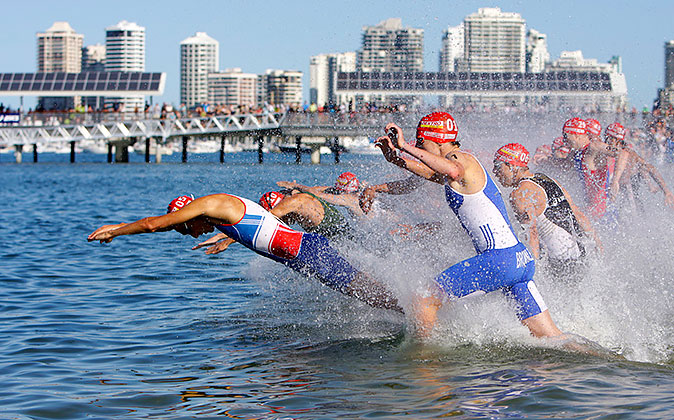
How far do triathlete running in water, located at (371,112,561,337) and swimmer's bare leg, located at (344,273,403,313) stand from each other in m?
0.89

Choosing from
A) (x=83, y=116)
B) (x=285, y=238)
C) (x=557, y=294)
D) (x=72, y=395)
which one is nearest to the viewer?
(x=72, y=395)

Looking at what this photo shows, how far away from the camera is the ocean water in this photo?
6.49 m

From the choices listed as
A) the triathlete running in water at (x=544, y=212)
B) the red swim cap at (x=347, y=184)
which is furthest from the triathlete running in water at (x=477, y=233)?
the red swim cap at (x=347, y=184)

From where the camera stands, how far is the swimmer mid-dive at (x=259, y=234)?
24.2 feet

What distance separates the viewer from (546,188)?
331 inches

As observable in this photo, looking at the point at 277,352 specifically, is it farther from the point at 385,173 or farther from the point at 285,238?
the point at 385,173

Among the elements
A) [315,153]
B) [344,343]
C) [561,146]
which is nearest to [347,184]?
[561,146]

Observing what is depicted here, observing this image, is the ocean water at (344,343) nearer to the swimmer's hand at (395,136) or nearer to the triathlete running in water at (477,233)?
the triathlete running in water at (477,233)

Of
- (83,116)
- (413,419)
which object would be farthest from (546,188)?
(83,116)

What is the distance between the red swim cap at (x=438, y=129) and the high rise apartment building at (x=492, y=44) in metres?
17.4

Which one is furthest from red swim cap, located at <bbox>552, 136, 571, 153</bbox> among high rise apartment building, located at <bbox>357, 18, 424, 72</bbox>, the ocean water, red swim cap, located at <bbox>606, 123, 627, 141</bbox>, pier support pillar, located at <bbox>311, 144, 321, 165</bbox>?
pier support pillar, located at <bbox>311, 144, 321, 165</bbox>

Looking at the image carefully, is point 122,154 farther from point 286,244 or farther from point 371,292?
point 286,244

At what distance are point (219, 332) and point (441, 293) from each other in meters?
2.93

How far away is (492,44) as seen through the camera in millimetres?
27719
